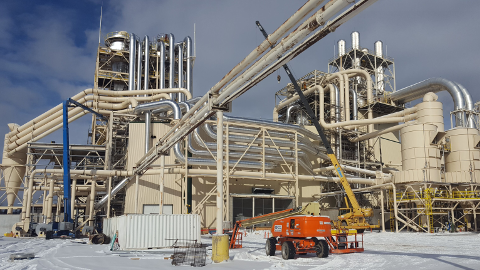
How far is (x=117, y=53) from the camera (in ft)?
168

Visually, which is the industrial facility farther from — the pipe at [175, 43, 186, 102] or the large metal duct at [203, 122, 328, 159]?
the pipe at [175, 43, 186, 102]

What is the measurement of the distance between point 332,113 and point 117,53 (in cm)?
2905

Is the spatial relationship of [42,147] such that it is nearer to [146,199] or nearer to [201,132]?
[146,199]

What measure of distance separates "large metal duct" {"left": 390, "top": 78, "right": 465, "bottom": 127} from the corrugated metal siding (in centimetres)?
2809

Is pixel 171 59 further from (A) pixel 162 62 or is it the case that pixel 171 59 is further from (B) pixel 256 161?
(B) pixel 256 161

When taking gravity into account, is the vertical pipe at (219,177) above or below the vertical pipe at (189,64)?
below

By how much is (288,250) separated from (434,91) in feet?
114

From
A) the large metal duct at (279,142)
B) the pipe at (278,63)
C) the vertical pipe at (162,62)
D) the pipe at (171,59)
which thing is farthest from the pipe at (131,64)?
the pipe at (278,63)

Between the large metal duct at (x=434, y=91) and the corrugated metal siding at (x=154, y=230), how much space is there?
28.1 metres

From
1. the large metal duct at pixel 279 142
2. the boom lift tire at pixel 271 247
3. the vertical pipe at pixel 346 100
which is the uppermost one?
the vertical pipe at pixel 346 100

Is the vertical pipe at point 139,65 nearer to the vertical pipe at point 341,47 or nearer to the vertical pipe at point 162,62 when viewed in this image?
the vertical pipe at point 162,62

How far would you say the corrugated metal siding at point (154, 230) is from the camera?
20984 mm

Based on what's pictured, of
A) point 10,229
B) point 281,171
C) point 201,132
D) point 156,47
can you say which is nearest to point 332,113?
point 281,171

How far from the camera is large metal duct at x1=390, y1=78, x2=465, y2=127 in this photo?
1459 inches
